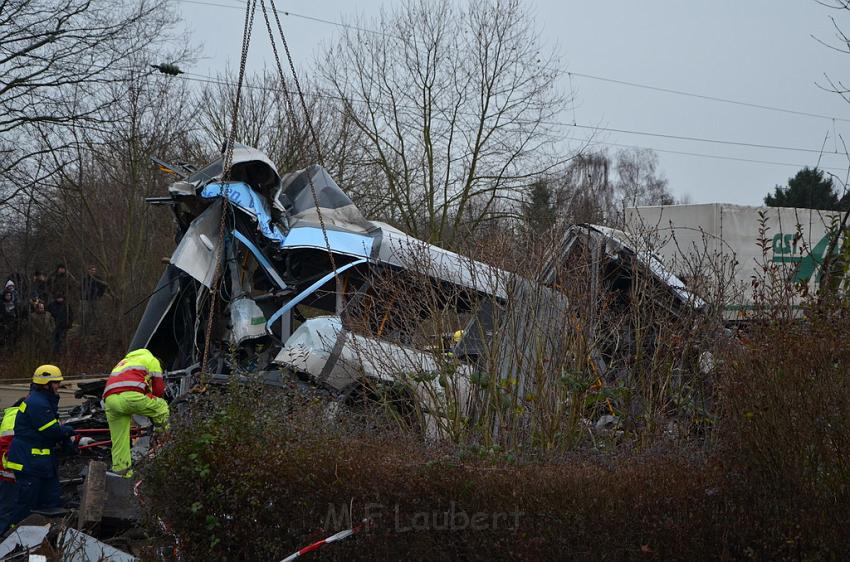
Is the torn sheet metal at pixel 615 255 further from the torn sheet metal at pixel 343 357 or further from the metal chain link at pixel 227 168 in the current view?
A: the metal chain link at pixel 227 168

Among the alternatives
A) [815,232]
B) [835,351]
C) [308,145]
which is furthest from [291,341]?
[308,145]

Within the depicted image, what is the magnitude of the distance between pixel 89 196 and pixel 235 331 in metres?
15.2

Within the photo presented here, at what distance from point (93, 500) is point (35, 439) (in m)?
1.58

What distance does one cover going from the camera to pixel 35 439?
8758 mm

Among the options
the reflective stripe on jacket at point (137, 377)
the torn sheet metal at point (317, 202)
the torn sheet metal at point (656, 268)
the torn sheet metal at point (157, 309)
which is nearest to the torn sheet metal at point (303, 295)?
the torn sheet metal at point (317, 202)

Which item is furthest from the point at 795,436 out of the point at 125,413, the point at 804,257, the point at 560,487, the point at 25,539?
the point at 125,413

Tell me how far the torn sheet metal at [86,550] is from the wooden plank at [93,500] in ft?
0.85

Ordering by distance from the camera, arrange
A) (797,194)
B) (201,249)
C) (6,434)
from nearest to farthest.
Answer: (6,434), (201,249), (797,194)

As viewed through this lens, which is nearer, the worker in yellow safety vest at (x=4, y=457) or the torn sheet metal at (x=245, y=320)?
the worker in yellow safety vest at (x=4, y=457)

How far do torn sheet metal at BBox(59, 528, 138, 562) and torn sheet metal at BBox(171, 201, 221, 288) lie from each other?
4213 mm

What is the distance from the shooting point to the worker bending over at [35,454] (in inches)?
339

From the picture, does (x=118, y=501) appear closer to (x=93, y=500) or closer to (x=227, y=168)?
(x=93, y=500)

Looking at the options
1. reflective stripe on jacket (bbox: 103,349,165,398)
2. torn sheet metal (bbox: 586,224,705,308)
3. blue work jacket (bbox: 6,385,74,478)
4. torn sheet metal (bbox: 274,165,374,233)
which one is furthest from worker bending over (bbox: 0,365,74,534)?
torn sheet metal (bbox: 586,224,705,308)

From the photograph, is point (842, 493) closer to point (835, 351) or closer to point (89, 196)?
point (835, 351)
